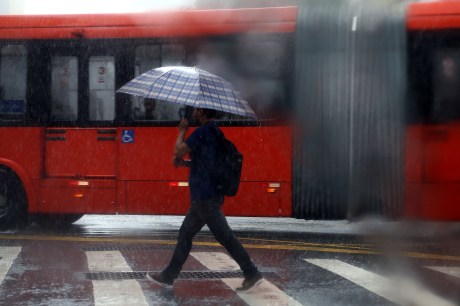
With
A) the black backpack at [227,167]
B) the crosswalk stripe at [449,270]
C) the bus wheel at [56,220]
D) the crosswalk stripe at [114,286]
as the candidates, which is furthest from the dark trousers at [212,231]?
the bus wheel at [56,220]

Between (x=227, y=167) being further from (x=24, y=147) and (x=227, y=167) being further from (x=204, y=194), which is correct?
(x=24, y=147)

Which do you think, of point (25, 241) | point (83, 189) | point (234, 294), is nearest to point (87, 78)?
point (83, 189)

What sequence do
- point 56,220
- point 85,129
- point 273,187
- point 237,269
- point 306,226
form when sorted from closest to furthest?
point 237,269 → point 273,187 → point 85,129 → point 56,220 → point 306,226

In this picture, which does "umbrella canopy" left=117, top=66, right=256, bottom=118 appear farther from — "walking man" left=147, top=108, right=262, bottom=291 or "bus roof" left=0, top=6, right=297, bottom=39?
"bus roof" left=0, top=6, right=297, bottom=39

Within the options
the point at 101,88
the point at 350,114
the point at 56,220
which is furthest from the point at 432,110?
the point at 56,220

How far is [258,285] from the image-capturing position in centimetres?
847

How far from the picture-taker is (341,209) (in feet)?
42.8

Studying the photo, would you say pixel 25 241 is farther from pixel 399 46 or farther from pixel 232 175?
pixel 399 46

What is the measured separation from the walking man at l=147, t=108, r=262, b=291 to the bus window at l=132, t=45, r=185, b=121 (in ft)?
16.8

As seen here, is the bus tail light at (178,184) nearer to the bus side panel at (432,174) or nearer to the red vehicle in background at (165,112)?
the red vehicle in background at (165,112)

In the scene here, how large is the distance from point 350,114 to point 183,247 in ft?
17.7

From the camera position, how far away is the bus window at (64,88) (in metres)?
13.7

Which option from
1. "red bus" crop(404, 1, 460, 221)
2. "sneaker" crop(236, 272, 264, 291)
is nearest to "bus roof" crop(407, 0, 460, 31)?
"red bus" crop(404, 1, 460, 221)

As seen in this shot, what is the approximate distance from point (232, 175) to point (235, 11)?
18.9ft
